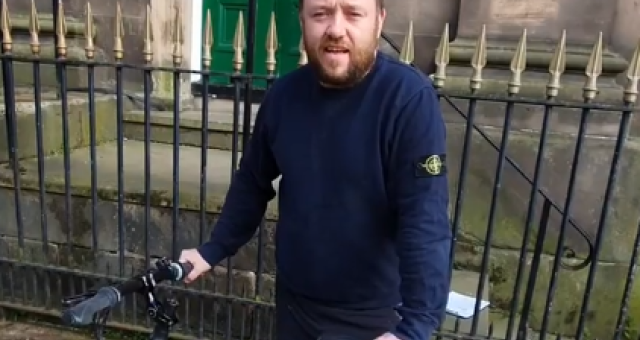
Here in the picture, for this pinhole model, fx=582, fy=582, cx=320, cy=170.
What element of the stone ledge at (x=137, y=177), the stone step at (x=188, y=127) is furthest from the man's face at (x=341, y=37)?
the stone step at (x=188, y=127)

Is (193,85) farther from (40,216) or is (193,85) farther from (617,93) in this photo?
(617,93)

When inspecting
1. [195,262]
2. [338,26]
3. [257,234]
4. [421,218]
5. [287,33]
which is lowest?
[257,234]

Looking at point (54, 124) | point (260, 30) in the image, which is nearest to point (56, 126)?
point (54, 124)

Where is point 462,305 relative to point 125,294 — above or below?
below

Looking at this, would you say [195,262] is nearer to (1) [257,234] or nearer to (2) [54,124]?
(1) [257,234]

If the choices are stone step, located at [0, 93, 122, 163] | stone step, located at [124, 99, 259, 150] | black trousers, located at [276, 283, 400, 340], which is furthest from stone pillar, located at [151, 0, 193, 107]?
black trousers, located at [276, 283, 400, 340]

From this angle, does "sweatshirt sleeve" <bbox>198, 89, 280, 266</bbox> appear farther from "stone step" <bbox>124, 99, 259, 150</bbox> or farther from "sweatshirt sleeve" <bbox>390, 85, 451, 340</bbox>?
"stone step" <bbox>124, 99, 259, 150</bbox>

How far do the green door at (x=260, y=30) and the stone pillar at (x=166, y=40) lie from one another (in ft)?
0.87

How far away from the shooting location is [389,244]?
158cm

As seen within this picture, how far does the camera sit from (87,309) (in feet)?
4.43

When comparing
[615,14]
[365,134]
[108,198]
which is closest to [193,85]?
[108,198]

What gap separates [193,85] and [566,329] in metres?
3.99

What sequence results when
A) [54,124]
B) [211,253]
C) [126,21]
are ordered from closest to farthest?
[211,253] < [54,124] < [126,21]

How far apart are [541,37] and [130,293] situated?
3.48 m
